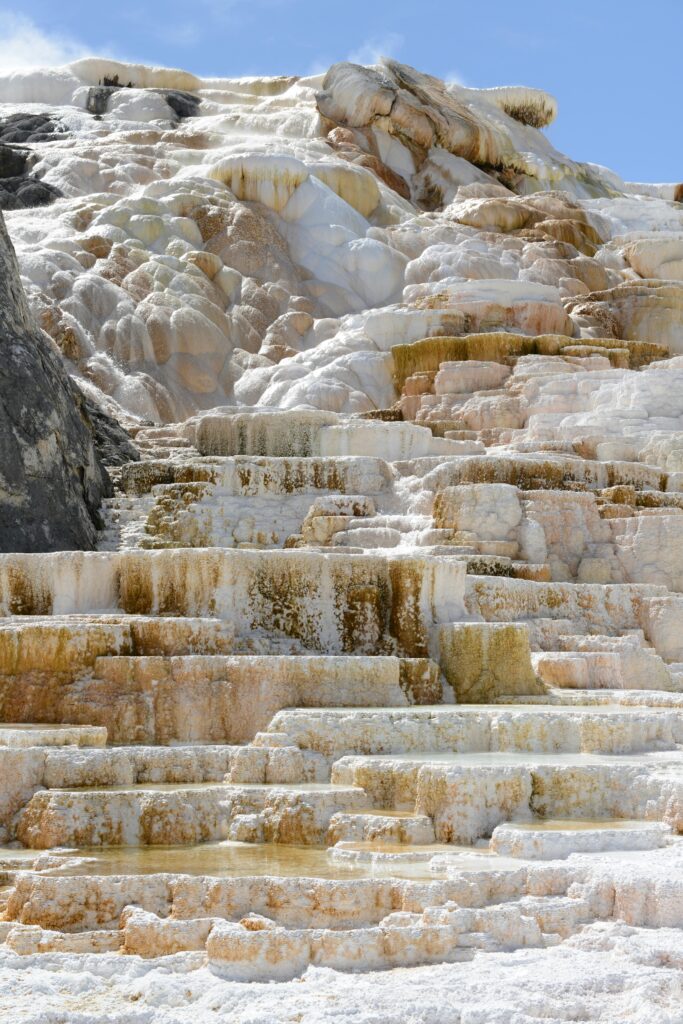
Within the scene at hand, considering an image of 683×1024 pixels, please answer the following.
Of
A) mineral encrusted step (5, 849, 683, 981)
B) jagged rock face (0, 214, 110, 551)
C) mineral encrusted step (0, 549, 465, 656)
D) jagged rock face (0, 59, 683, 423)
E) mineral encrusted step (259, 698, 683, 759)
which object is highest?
jagged rock face (0, 59, 683, 423)

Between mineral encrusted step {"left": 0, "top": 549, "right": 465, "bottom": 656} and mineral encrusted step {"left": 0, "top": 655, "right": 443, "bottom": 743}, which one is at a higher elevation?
mineral encrusted step {"left": 0, "top": 549, "right": 465, "bottom": 656}

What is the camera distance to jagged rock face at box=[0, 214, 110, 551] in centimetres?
1312

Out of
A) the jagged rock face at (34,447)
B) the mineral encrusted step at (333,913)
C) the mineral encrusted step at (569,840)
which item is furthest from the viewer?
the jagged rock face at (34,447)

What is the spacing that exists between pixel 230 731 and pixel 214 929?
3.48m

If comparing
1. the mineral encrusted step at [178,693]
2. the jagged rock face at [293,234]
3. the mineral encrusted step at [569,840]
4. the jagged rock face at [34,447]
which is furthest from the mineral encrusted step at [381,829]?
the jagged rock face at [293,234]

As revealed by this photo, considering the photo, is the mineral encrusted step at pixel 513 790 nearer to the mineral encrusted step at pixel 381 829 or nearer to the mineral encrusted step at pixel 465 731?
the mineral encrusted step at pixel 381 829

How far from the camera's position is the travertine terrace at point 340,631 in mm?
5684

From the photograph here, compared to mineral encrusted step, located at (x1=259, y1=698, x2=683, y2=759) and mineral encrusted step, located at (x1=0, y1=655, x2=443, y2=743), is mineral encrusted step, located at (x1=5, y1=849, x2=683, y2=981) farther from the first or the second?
mineral encrusted step, located at (x1=0, y1=655, x2=443, y2=743)

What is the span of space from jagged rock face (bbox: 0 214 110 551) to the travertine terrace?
2.01ft

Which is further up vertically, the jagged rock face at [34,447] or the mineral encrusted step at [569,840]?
the jagged rock face at [34,447]

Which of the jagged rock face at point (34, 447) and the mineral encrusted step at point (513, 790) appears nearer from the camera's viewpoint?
the mineral encrusted step at point (513, 790)

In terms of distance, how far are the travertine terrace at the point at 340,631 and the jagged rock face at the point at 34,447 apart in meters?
0.61

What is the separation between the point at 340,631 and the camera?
10828mm

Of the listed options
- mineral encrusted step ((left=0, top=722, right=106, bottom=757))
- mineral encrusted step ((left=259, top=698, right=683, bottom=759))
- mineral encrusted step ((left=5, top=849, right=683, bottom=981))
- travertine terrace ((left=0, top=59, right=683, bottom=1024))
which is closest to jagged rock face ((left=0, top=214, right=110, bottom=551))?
travertine terrace ((left=0, top=59, right=683, bottom=1024))
